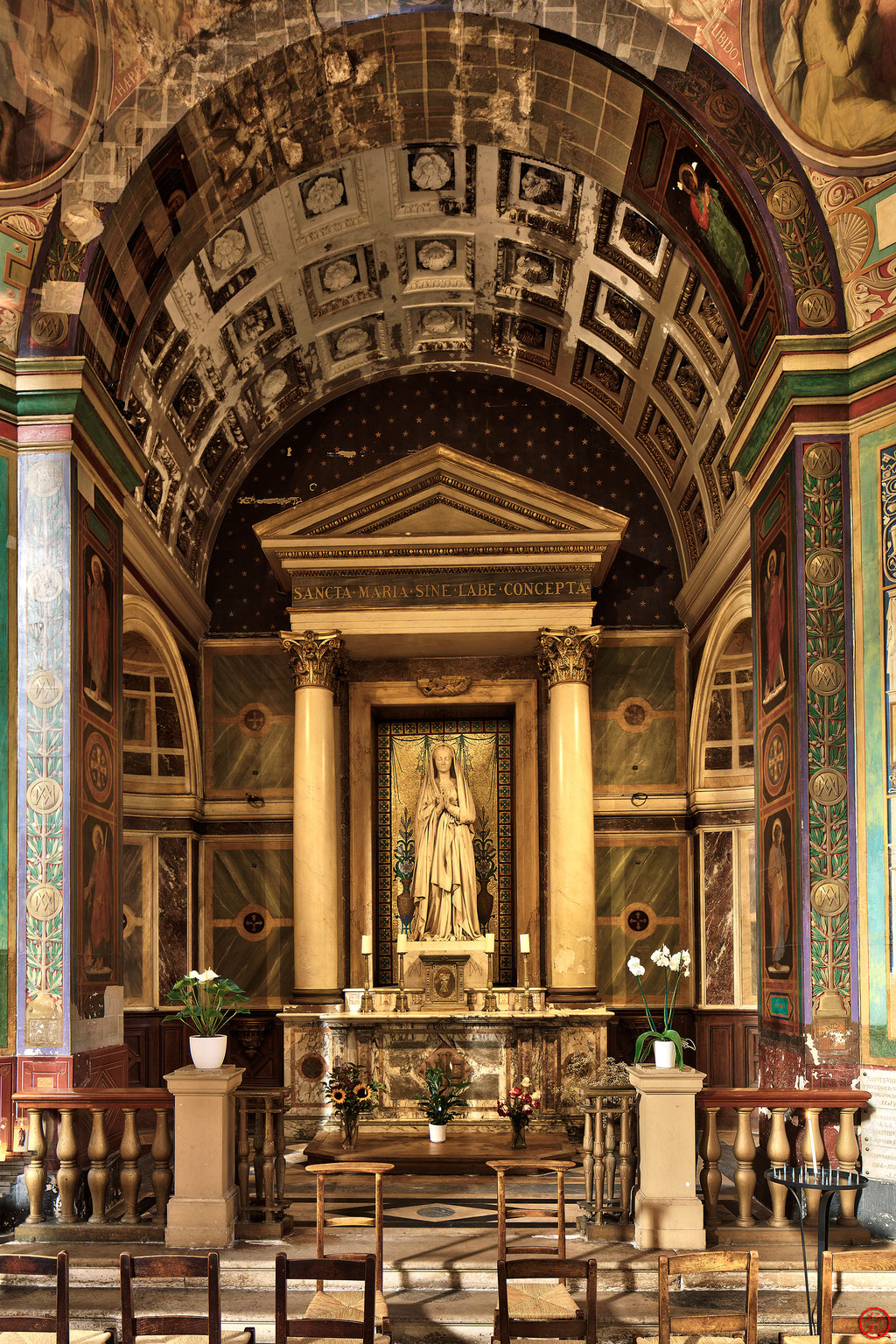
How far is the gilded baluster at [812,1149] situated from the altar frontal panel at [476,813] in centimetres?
839

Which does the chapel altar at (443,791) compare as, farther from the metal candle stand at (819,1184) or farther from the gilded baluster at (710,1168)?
the metal candle stand at (819,1184)

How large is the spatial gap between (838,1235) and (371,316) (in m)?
12.4

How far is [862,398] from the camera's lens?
10.8 meters

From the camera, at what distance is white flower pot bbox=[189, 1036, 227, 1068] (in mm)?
9828

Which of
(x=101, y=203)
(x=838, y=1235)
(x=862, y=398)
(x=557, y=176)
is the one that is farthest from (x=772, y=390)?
(x=838, y=1235)

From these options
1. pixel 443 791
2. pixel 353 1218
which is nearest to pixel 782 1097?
pixel 353 1218

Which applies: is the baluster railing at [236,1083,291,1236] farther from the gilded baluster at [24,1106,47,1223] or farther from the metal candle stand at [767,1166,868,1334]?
the metal candle stand at [767,1166,868,1334]

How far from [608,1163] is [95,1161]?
362 centimetres

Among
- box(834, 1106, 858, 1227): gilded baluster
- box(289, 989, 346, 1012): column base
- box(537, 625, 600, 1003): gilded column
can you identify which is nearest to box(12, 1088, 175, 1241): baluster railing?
box(834, 1106, 858, 1227): gilded baluster

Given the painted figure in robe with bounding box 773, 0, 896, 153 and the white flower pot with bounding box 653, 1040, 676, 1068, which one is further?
the painted figure in robe with bounding box 773, 0, 896, 153

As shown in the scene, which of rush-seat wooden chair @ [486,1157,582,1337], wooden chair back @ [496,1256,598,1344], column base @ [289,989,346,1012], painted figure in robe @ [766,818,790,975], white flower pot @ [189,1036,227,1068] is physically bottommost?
rush-seat wooden chair @ [486,1157,582,1337]

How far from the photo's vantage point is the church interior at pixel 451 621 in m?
10.2

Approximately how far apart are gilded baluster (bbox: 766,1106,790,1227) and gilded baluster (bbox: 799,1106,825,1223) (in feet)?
0.52

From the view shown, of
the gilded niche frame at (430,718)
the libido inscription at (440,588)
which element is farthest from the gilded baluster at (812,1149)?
the libido inscription at (440,588)
